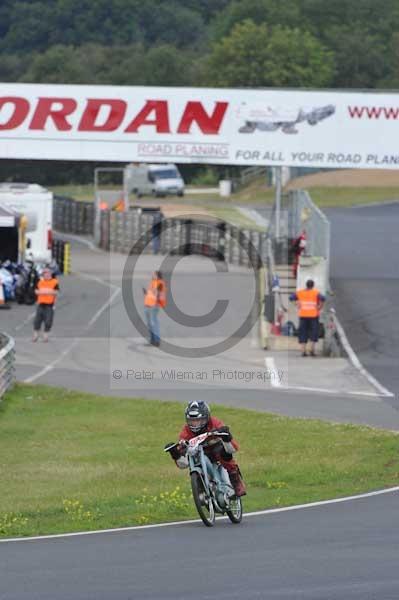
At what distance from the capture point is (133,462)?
1827 cm

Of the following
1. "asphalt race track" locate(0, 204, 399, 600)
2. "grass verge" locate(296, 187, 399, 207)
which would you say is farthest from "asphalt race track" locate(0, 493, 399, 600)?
"grass verge" locate(296, 187, 399, 207)

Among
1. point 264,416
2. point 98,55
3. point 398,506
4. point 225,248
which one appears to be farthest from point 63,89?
point 98,55

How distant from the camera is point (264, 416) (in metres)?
22.0

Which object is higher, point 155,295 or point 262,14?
point 262,14

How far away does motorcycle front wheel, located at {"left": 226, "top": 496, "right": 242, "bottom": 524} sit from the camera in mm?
13357

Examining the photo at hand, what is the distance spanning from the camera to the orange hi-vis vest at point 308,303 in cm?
2888

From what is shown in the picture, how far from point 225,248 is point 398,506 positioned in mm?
35737

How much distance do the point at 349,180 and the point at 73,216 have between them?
2015 cm

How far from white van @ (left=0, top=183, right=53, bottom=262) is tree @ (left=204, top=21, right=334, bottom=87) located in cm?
5283

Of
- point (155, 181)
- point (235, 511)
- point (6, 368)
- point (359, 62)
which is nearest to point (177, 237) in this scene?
point (155, 181)

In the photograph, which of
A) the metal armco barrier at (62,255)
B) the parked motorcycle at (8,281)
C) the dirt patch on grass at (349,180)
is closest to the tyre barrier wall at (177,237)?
the metal armco barrier at (62,255)

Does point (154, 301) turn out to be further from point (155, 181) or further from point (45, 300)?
point (155, 181)

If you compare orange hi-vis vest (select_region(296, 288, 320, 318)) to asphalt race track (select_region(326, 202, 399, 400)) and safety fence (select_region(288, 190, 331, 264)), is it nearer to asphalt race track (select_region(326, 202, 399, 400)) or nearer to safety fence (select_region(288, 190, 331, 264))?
asphalt race track (select_region(326, 202, 399, 400))

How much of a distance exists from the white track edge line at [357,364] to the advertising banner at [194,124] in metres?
6.44
